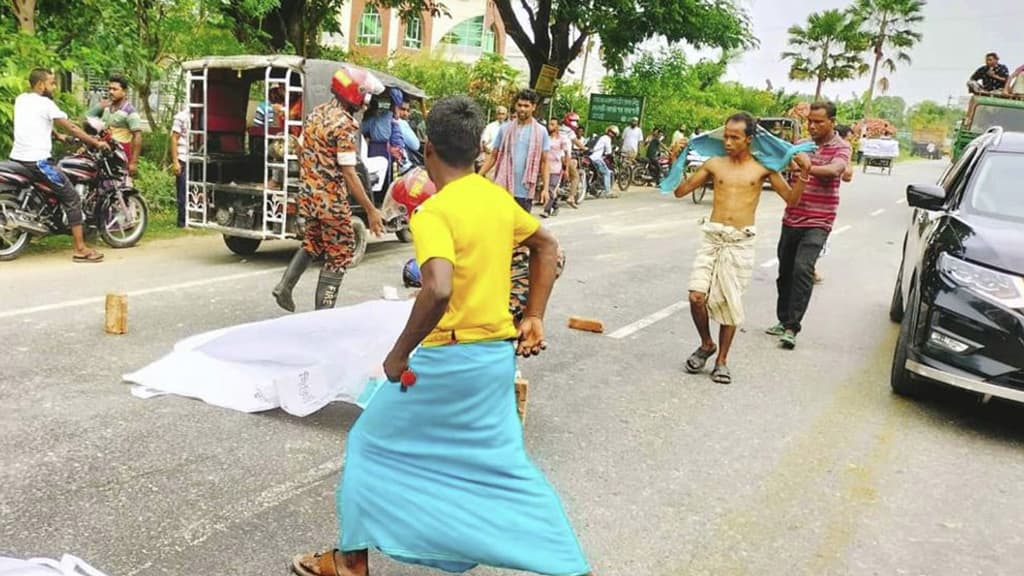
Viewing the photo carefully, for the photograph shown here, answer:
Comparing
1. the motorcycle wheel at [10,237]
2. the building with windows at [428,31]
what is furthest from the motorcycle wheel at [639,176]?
the building with windows at [428,31]

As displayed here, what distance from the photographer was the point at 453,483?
8.77 feet

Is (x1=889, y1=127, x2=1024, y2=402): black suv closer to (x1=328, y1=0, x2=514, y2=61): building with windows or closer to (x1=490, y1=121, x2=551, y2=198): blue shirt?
(x1=490, y1=121, x2=551, y2=198): blue shirt

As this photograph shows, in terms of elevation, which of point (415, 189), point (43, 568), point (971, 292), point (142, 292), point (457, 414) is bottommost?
point (142, 292)

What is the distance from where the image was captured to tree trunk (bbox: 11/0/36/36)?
1007cm

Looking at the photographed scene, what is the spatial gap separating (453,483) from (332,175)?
3494 millimetres

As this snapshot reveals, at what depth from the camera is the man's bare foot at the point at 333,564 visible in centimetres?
288

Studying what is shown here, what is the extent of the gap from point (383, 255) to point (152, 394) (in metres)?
5.32

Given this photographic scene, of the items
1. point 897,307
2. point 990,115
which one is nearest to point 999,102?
point 990,115

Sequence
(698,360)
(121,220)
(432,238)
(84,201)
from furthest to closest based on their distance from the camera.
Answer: (121,220)
(84,201)
(698,360)
(432,238)

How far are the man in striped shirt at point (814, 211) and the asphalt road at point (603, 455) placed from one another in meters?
0.46

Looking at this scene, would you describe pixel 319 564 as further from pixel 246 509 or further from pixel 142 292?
pixel 142 292

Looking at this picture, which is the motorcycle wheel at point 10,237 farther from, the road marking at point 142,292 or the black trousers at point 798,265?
the black trousers at point 798,265

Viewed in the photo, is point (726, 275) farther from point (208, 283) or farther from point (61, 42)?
point (61, 42)

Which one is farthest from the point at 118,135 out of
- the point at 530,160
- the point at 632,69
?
the point at 632,69
